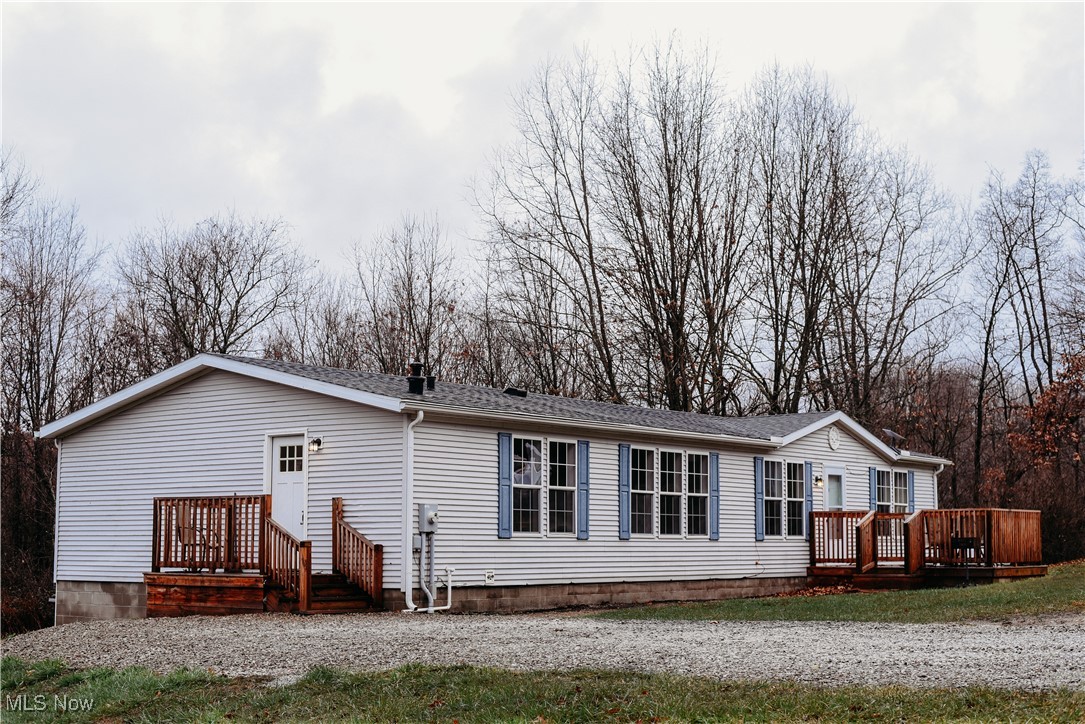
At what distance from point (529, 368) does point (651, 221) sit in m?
5.99

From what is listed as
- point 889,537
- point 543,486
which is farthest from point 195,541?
point 889,537

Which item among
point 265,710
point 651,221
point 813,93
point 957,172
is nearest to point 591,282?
point 651,221

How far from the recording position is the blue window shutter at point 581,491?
1838 centimetres

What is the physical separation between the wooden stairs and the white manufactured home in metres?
0.04

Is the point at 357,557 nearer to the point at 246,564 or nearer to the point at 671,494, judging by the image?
the point at 246,564

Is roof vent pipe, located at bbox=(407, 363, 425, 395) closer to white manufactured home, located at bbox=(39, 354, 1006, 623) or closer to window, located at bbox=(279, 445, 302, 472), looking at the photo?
white manufactured home, located at bbox=(39, 354, 1006, 623)

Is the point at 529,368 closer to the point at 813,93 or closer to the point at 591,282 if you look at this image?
the point at 591,282

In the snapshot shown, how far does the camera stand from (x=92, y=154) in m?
28.0

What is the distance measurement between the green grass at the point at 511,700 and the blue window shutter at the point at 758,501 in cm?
1336

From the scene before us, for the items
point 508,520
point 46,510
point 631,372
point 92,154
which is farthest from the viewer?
point 631,372

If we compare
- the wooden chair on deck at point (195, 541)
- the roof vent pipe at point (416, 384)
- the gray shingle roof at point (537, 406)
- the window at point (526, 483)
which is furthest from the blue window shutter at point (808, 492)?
the wooden chair on deck at point (195, 541)

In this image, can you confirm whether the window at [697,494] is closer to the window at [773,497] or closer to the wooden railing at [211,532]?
the window at [773,497]

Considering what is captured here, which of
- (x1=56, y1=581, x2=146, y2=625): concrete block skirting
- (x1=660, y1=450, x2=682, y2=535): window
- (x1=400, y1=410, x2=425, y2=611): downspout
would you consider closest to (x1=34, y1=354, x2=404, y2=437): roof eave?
(x1=400, y1=410, x2=425, y2=611): downspout

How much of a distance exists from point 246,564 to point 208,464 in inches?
100
